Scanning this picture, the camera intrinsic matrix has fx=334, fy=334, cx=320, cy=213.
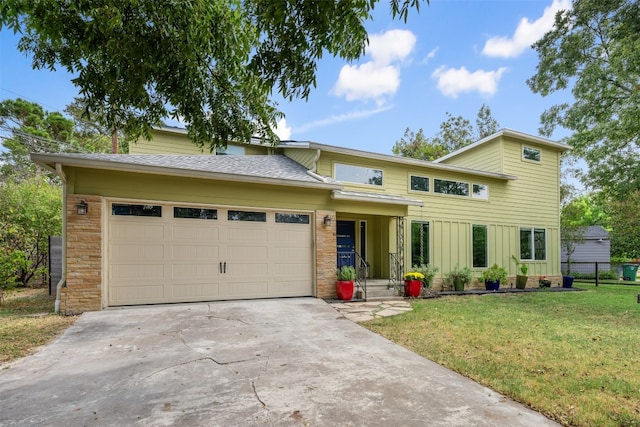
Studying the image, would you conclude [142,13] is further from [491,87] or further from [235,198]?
[491,87]

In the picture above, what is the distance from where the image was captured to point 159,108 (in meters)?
4.48

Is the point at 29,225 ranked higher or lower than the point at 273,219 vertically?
lower

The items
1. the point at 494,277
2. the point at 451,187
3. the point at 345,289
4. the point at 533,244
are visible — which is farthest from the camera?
the point at 533,244

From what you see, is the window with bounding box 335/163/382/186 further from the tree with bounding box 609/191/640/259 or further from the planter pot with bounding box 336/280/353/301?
the tree with bounding box 609/191/640/259

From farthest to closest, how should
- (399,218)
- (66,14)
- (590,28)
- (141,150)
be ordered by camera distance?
(590,28) → (141,150) → (399,218) → (66,14)

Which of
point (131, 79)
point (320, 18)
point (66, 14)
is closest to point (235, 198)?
point (131, 79)

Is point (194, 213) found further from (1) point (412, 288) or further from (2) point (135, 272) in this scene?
(1) point (412, 288)

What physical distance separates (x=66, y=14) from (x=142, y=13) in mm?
679

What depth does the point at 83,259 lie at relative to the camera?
667 centimetres

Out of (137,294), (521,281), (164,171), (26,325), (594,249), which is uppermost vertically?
(164,171)

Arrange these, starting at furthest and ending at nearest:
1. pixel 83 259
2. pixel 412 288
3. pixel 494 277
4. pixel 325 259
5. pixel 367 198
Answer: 1. pixel 494 277
2. pixel 412 288
3. pixel 367 198
4. pixel 325 259
5. pixel 83 259

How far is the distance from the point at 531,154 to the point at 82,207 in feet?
50.0

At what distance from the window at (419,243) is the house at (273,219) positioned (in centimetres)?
4

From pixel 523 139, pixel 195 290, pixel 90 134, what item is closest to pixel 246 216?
pixel 195 290
